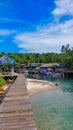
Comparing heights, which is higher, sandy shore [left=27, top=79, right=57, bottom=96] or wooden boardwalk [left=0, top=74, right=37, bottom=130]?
wooden boardwalk [left=0, top=74, right=37, bottom=130]

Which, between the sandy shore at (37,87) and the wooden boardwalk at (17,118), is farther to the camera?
the sandy shore at (37,87)

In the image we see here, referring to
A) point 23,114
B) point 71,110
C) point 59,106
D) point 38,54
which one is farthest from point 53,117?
point 38,54

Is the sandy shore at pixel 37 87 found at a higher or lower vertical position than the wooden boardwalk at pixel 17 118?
lower

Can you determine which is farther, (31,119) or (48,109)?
(48,109)

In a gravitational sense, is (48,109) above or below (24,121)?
below

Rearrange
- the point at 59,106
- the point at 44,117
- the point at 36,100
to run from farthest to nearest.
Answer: the point at 36,100 < the point at 59,106 < the point at 44,117

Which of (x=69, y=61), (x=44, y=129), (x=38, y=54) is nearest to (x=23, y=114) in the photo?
(x=44, y=129)

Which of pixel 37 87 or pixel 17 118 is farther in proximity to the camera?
pixel 37 87

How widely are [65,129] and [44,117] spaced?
358 centimetres

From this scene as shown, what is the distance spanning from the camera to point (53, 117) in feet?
63.3

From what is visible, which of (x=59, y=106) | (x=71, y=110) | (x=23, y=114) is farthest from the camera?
(x=59, y=106)

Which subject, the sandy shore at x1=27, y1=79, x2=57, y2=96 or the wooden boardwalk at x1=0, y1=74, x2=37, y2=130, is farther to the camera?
the sandy shore at x1=27, y1=79, x2=57, y2=96

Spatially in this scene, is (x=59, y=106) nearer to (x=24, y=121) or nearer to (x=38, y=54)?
(x=24, y=121)

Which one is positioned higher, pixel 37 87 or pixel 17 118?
pixel 17 118
